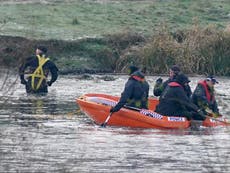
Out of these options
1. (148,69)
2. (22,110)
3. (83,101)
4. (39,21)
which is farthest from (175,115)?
(39,21)

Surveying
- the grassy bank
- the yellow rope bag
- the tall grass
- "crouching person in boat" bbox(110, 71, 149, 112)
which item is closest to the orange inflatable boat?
"crouching person in boat" bbox(110, 71, 149, 112)

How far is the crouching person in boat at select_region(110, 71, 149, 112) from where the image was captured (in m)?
25.9

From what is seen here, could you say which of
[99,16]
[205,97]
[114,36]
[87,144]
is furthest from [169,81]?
Answer: [99,16]

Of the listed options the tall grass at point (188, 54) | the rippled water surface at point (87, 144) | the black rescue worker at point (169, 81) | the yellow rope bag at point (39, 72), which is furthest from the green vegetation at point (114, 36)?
the black rescue worker at point (169, 81)

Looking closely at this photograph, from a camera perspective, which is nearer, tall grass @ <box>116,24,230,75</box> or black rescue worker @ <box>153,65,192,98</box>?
black rescue worker @ <box>153,65,192,98</box>

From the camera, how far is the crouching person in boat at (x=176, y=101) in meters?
26.2

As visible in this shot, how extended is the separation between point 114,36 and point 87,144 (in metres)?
17.6

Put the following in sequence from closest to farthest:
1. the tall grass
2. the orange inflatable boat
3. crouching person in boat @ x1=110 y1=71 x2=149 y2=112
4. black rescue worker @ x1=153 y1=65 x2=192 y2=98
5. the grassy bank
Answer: crouching person in boat @ x1=110 y1=71 x2=149 y2=112
the orange inflatable boat
black rescue worker @ x1=153 y1=65 x2=192 y2=98
the tall grass
the grassy bank

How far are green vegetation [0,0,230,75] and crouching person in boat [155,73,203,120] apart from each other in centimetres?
1106

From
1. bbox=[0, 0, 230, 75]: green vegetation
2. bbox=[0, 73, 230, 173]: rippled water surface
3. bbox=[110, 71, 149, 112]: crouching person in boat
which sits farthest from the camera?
bbox=[0, 0, 230, 75]: green vegetation

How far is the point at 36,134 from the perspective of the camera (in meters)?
24.5

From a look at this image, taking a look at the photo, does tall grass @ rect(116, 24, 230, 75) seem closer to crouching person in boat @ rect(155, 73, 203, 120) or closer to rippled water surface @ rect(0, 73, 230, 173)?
rippled water surface @ rect(0, 73, 230, 173)

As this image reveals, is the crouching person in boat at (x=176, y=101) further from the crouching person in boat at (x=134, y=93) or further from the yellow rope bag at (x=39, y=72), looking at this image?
the yellow rope bag at (x=39, y=72)

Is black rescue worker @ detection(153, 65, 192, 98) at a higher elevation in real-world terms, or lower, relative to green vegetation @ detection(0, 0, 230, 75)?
higher
